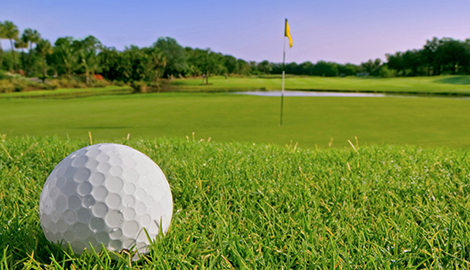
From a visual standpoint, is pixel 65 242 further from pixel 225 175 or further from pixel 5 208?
pixel 225 175

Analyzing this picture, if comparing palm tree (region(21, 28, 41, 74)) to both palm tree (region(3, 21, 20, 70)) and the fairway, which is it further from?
the fairway

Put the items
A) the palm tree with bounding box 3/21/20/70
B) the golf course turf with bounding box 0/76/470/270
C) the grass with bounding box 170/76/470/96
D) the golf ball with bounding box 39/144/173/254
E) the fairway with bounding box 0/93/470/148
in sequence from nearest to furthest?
the golf ball with bounding box 39/144/173/254
the golf course turf with bounding box 0/76/470/270
the fairway with bounding box 0/93/470/148
the grass with bounding box 170/76/470/96
the palm tree with bounding box 3/21/20/70

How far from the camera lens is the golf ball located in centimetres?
178

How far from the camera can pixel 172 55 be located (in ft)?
208

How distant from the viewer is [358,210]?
2.59 m

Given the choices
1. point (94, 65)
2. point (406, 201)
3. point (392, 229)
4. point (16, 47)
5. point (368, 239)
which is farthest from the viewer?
point (16, 47)

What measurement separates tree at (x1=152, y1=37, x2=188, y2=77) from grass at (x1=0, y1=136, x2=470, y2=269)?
60.1 m

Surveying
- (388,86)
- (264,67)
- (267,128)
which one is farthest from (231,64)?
(267,128)

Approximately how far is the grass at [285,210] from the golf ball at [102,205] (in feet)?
0.30

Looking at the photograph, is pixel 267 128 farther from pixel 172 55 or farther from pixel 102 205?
pixel 172 55

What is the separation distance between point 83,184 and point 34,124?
301 inches

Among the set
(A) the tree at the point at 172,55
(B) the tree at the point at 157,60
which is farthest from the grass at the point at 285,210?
(A) the tree at the point at 172,55

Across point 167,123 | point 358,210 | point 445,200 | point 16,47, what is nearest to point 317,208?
point 358,210

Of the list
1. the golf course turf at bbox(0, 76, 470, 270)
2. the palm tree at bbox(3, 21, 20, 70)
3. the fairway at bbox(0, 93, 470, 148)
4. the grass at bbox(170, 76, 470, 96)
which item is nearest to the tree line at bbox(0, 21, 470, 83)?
the palm tree at bbox(3, 21, 20, 70)
